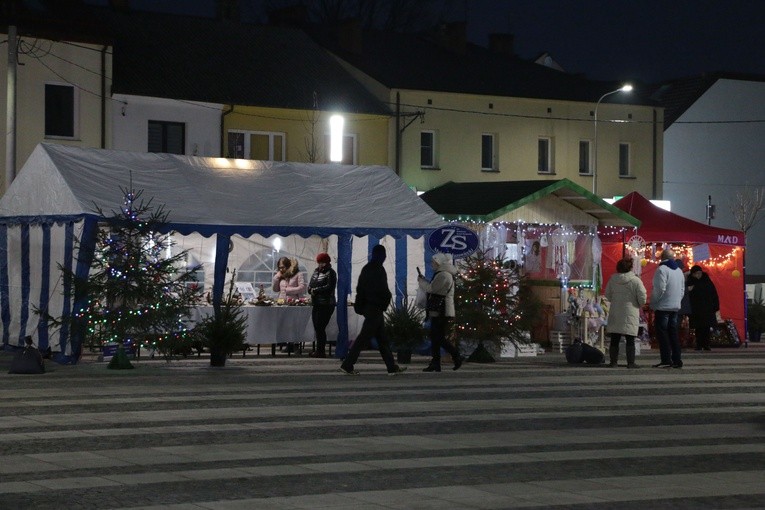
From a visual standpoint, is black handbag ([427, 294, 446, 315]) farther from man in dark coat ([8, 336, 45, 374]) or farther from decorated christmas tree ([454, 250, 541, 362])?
man in dark coat ([8, 336, 45, 374])

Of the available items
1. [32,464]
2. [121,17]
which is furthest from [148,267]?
[121,17]

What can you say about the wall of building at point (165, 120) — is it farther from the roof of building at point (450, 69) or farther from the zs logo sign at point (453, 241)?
the zs logo sign at point (453, 241)

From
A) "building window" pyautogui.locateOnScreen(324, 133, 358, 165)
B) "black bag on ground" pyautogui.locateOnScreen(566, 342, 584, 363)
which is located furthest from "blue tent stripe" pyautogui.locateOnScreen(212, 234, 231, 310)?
"building window" pyautogui.locateOnScreen(324, 133, 358, 165)

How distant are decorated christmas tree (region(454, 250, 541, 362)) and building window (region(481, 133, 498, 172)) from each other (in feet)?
83.1

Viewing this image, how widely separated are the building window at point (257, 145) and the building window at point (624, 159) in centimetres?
1390

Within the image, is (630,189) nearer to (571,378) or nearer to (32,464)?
(571,378)

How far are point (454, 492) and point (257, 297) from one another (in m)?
16.0

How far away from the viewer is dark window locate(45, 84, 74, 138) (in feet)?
128

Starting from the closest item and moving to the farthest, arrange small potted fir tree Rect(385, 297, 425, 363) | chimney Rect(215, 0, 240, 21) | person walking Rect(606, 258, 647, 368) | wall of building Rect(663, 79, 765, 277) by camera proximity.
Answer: person walking Rect(606, 258, 647, 368) < small potted fir tree Rect(385, 297, 425, 363) < chimney Rect(215, 0, 240, 21) < wall of building Rect(663, 79, 765, 277)

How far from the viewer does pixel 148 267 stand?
20578 millimetres

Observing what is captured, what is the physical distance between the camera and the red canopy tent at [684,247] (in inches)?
1211

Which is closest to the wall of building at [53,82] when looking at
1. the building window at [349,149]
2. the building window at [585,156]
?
the building window at [349,149]

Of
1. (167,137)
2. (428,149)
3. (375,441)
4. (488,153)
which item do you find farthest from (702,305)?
(488,153)

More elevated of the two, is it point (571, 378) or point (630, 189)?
point (630, 189)
